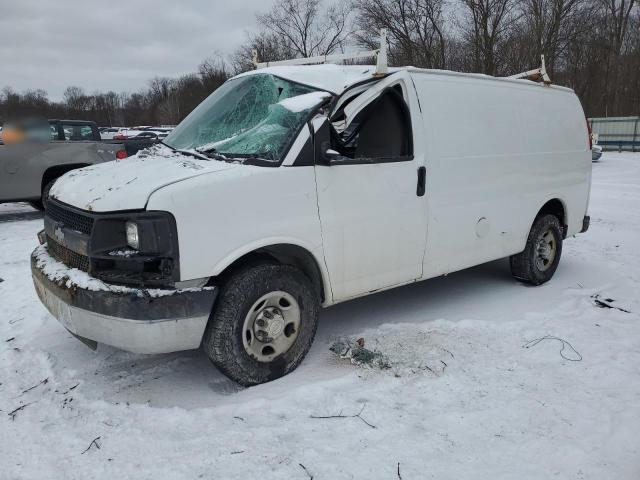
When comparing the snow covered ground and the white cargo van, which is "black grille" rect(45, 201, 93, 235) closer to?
the white cargo van

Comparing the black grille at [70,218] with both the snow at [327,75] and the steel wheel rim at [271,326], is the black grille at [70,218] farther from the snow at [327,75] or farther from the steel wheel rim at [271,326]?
the snow at [327,75]

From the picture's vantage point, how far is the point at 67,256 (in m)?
3.24

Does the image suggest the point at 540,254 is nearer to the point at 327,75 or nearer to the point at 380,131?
the point at 380,131

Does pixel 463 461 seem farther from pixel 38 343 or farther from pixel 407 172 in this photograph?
pixel 38 343

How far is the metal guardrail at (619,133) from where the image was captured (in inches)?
1146

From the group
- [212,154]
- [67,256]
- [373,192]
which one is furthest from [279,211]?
[67,256]

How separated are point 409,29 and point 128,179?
2924 centimetres

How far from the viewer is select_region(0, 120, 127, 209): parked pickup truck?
8.84m

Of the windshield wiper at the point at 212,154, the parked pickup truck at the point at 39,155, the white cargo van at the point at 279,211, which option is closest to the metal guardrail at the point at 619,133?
the parked pickup truck at the point at 39,155

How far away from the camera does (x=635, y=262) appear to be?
20.5 feet

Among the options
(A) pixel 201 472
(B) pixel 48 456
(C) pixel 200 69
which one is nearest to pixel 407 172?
(A) pixel 201 472

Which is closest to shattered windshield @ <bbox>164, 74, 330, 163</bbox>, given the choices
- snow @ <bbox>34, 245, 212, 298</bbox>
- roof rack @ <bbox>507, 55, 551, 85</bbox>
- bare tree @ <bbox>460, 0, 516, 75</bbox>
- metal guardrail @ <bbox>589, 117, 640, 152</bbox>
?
snow @ <bbox>34, 245, 212, 298</bbox>

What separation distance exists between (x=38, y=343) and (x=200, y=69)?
177 ft

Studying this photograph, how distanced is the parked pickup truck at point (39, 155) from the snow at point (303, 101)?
670 cm
